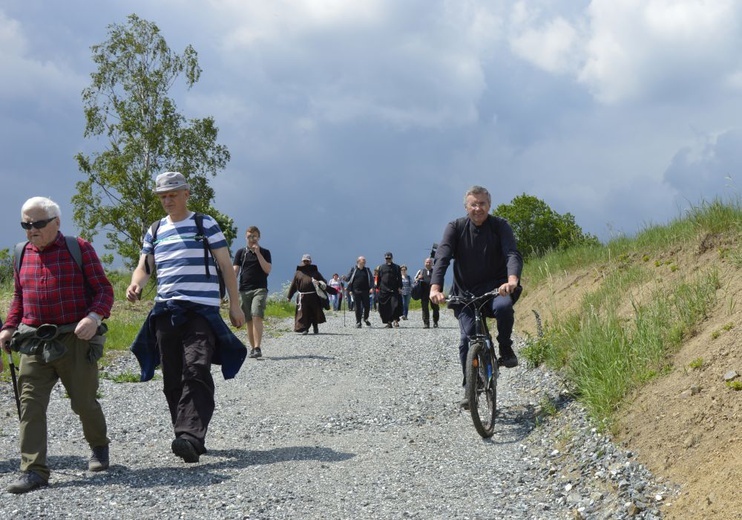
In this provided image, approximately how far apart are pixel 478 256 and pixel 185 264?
285cm

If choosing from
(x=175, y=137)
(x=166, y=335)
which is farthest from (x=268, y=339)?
(x=175, y=137)

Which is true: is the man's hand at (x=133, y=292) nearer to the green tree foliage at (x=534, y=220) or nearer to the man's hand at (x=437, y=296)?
the man's hand at (x=437, y=296)

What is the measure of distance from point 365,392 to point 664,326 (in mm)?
4209

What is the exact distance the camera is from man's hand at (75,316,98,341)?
6227 millimetres

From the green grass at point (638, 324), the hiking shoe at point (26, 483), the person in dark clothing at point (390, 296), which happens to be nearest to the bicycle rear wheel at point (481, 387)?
the green grass at point (638, 324)

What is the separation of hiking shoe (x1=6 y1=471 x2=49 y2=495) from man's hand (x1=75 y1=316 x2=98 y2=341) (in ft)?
3.58

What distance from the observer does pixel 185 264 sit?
6848 millimetres

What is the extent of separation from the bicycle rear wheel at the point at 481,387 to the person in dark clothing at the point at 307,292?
1175 cm

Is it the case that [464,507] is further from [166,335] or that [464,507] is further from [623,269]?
[623,269]

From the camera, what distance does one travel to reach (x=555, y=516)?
550 centimetres

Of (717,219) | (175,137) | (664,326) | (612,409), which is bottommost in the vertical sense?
(612,409)

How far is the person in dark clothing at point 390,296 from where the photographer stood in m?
23.3

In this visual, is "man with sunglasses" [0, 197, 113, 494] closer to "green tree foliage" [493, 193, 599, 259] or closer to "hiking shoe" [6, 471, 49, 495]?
"hiking shoe" [6, 471, 49, 495]

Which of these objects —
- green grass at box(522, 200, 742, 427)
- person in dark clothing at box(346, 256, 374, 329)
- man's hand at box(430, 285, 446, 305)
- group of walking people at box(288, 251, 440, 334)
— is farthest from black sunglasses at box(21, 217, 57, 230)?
person in dark clothing at box(346, 256, 374, 329)
